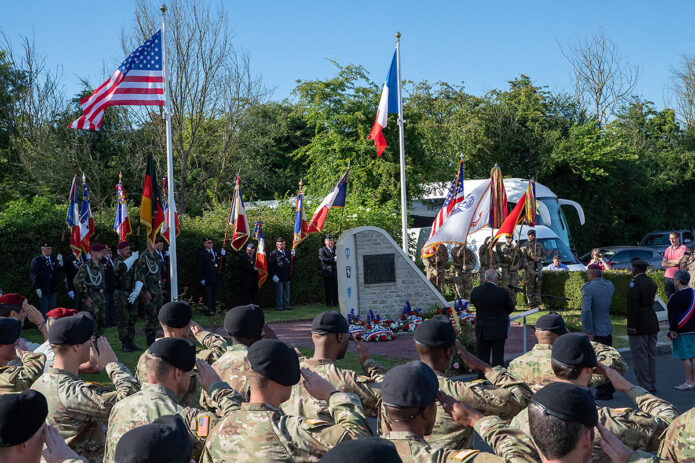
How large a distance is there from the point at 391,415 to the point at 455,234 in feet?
36.5

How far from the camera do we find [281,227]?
2064 centimetres

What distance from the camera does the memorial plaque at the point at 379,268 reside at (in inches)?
620

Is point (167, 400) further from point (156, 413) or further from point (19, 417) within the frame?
point (19, 417)

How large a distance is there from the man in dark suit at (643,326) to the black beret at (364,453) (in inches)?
353

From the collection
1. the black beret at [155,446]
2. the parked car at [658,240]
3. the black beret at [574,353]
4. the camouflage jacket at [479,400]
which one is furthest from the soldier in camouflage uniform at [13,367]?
the parked car at [658,240]

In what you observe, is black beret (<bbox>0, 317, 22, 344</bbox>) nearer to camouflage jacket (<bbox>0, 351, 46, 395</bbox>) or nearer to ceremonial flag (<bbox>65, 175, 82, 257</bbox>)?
camouflage jacket (<bbox>0, 351, 46, 395</bbox>)

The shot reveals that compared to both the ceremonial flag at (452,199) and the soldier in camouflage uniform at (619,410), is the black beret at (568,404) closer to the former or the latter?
the soldier in camouflage uniform at (619,410)

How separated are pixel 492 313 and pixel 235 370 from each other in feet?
19.7

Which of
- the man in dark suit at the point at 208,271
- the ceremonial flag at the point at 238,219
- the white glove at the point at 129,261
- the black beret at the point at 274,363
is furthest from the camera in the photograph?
the man in dark suit at the point at 208,271

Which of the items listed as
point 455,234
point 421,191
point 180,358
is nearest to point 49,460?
point 180,358

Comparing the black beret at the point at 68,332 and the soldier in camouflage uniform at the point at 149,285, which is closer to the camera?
the black beret at the point at 68,332

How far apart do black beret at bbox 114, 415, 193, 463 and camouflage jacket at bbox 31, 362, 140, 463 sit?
1761 mm

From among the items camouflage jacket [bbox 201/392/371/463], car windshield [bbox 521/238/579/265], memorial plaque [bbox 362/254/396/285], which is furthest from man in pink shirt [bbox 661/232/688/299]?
camouflage jacket [bbox 201/392/371/463]

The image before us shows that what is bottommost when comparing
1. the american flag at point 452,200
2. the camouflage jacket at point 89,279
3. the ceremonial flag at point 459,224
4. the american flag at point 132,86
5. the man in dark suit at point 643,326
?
the man in dark suit at point 643,326
